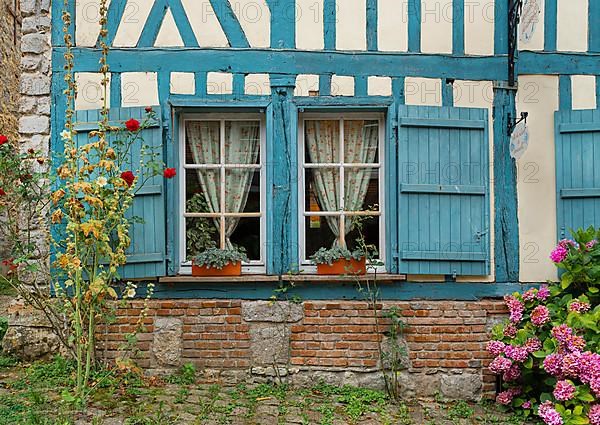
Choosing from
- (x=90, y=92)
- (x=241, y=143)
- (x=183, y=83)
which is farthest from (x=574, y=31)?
(x=90, y=92)

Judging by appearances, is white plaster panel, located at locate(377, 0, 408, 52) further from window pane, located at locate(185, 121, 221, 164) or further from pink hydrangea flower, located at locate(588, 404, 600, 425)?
pink hydrangea flower, located at locate(588, 404, 600, 425)

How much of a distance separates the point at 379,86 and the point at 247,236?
1.58 metres

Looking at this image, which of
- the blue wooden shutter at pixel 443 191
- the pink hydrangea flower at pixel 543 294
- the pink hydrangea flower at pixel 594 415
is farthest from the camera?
the blue wooden shutter at pixel 443 191

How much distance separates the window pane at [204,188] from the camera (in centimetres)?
495

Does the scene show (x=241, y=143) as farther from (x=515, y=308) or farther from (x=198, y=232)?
(x=515, y=308)

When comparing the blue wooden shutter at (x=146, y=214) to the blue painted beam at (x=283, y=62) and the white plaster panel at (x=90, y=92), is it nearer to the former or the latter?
the white plaster panel at (x=90, y=92)

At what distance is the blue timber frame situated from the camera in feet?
15.7

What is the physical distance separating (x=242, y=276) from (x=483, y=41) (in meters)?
2.65

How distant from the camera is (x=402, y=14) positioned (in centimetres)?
485

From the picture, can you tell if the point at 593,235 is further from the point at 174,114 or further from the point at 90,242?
the point at 90,242

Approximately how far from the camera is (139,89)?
4.82 metres

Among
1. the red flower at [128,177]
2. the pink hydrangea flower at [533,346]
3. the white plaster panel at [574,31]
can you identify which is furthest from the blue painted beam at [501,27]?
the red flower at [128,177]

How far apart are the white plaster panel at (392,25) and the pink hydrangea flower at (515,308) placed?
2.11 meters

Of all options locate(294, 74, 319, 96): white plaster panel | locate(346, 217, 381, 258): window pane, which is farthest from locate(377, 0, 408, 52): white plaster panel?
locate(346, 217, 381, 258): window pane
